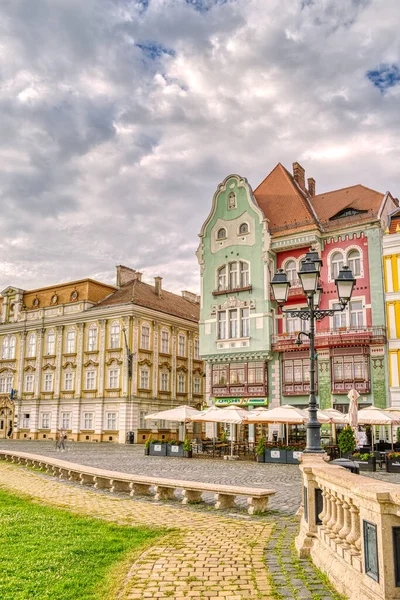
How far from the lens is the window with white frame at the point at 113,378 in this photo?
48688mm

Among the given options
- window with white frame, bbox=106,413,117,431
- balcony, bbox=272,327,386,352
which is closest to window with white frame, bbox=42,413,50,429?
window with white frame, bbox=106,413,117,431

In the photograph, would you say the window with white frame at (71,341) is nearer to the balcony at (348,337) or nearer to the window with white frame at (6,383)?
the window with white frame at (6,383)

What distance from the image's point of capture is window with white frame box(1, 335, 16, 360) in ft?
189

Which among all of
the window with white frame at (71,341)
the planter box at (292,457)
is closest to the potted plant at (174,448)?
the planter box at (292,457)

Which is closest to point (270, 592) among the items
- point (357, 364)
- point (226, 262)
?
point (357, 364)

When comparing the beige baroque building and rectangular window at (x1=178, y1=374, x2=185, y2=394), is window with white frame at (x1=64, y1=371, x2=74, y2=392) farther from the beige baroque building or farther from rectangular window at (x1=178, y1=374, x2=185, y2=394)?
rectangular window at (x1=178, y1=374, x2=185, y2=394)

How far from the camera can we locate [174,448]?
28984 millimetres

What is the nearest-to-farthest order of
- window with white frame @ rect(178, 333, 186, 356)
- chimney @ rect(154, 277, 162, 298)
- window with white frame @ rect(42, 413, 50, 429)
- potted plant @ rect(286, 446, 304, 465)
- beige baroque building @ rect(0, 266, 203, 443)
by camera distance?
potted plant @ rect(286, 446, 304, 465) < beige baroque building @ rect(0, 266, 203, 443) < window with white frame @ rect(42, 413, 50, 429) < window with white frame @ rect(178, 333, 186, 356) < chimney @ rect(154, 277, 162, 298)

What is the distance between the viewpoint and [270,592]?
597 centimetres

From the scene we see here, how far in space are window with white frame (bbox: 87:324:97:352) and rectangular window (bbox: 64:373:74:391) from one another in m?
3.31

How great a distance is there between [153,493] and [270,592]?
28.3 ft

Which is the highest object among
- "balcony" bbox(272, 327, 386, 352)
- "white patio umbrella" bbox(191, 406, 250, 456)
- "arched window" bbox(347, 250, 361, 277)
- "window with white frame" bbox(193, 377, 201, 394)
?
"arched window" bbox(347, 250, 361, 277)

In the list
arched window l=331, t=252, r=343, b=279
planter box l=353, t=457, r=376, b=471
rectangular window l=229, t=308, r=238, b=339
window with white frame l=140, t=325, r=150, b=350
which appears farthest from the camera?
window with white frame l=140, t=325, r=150, b=350

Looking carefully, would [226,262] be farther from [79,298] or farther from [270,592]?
[270,592]
